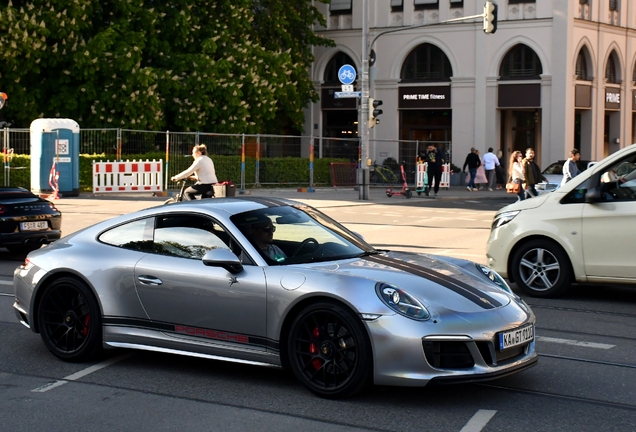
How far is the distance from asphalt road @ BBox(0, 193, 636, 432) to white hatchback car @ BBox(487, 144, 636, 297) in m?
1.28

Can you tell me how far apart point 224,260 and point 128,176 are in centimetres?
2488

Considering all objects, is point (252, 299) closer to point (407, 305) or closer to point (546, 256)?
point (407, 305)

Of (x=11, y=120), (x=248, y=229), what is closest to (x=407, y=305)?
(x=248, y=229)

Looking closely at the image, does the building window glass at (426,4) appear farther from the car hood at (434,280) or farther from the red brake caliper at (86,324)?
the red brake caliper at (86,324)

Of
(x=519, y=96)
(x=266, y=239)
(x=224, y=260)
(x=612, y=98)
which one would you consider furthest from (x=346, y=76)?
(x=224, y=260)

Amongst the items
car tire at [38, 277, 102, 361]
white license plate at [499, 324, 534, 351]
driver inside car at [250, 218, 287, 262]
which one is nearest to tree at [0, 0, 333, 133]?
car tire at [38, 277, 102, 361]

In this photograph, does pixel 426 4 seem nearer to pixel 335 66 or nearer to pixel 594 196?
pixel 335 66

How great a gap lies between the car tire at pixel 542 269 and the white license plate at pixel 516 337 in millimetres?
4278

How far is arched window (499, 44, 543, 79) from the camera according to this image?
145ft

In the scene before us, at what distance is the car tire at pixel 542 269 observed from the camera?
10.7 m

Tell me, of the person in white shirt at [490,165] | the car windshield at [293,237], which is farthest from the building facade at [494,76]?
the car windshield at [293,237]

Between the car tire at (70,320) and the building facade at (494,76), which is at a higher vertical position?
the building facade at (494,76)

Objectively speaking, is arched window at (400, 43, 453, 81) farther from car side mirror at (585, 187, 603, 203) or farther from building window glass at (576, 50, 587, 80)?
car side mirror at (585, 187, 603, 203)

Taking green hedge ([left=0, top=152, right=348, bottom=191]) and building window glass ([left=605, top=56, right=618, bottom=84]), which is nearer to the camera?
green hedge ([left=0, top=152, right=348, bottom=191])
